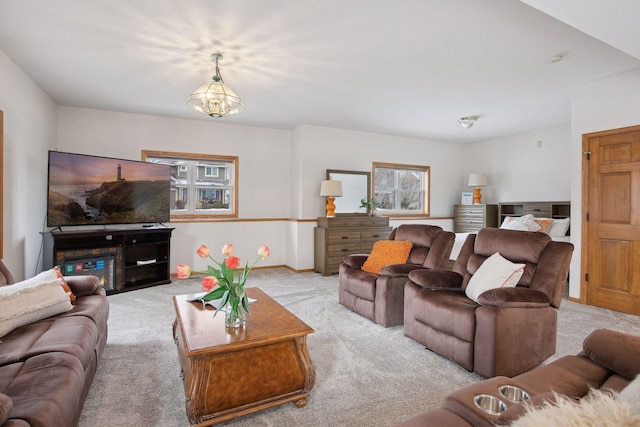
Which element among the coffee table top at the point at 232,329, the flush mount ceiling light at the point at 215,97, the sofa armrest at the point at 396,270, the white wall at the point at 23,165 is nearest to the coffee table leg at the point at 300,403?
the coffee table top at the point at 232,329

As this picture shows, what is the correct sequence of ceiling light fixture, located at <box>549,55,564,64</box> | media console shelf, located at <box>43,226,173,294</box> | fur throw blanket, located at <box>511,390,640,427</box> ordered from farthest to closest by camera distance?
1. media console shelf, located at <box>43,226,173,294</box>
2. ceiling light fixture, located at <box>549,55,564,64</box>
3. fur throw blanket, located at <box>511,390,640,427</box>

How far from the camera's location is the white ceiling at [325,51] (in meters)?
2.44

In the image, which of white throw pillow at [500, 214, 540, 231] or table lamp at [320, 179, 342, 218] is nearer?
white throw pillow at [500, 214, 540, 231]

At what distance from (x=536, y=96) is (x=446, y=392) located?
4.01 metres

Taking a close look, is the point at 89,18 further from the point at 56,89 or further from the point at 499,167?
the point at 499,167

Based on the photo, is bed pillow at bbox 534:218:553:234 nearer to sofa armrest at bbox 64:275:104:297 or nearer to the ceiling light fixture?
the ceiling light fixture

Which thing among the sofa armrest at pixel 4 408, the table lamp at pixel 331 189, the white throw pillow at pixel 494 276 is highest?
the table lamp at pixel 331 189

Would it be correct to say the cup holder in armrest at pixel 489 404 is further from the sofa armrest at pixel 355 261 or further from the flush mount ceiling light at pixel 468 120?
the flush mount ceiling light at pixel 468 120

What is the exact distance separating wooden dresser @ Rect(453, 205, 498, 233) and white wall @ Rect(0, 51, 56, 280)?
23.4 feet

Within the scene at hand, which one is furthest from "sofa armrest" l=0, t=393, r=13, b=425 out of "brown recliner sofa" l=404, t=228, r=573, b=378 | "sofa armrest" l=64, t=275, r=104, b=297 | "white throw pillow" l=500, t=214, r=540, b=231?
"white throw pillow" l=500, t=214, r=540, b=231

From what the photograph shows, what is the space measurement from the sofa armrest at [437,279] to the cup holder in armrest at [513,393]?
5.33ft

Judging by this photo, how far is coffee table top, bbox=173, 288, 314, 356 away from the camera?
1744 millimetres

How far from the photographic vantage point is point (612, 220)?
380 centimetres

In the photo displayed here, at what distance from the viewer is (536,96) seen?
437 centimetres
